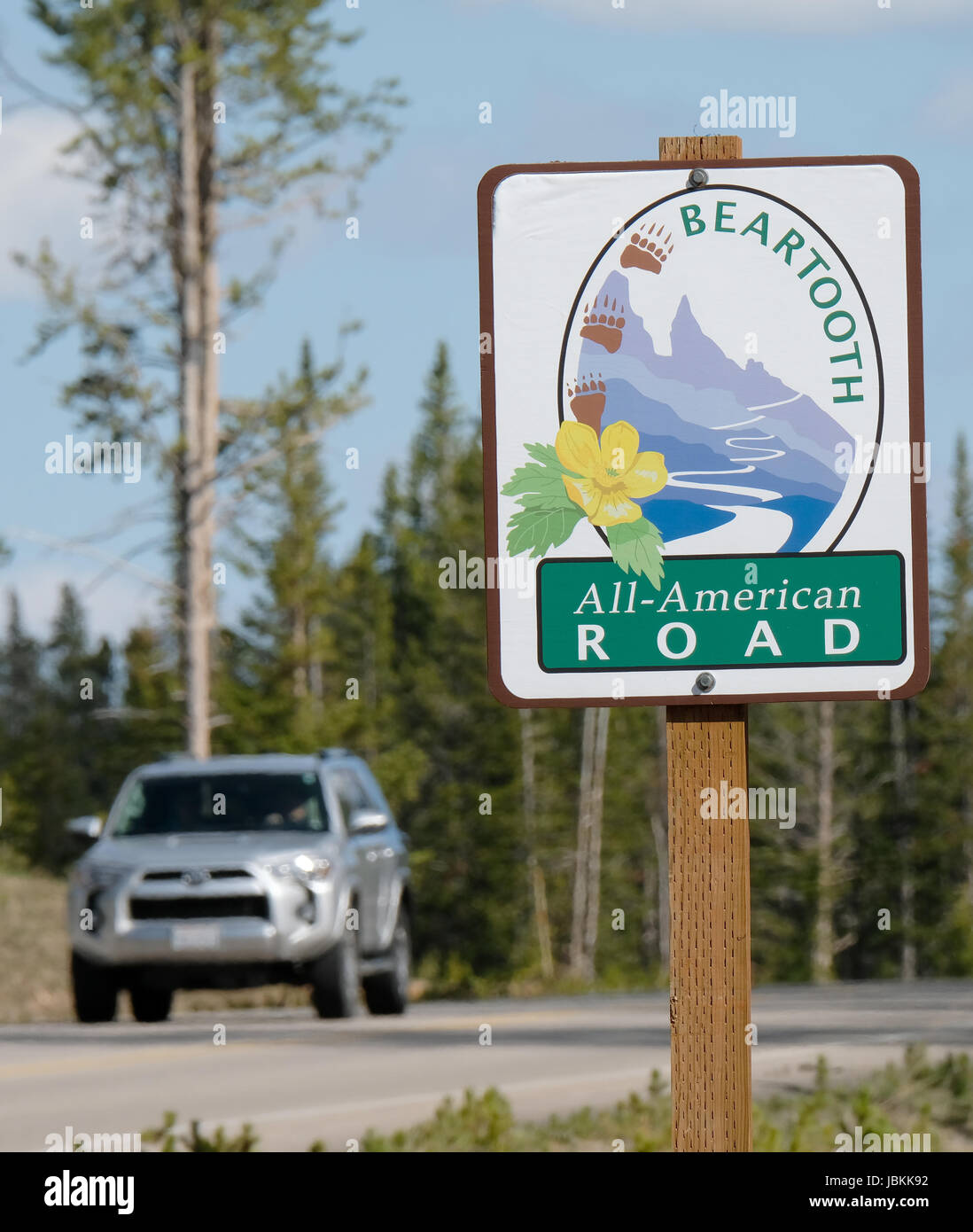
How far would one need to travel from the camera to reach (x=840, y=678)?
15.0ft

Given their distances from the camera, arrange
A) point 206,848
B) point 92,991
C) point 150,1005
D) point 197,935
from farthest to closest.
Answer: point 150,1005 < point 92,991 < point 206,848 < point 197,935

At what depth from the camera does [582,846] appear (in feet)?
254

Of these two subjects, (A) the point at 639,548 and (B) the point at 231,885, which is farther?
(B) the point at 231,885

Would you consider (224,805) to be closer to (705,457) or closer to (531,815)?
(705,457)

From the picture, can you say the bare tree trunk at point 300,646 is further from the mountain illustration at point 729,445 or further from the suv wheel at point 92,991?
the mountain illustration at point 729,445

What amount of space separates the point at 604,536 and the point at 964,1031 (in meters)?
10.8

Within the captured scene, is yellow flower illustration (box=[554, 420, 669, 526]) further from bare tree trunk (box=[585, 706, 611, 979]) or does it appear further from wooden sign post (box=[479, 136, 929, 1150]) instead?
bare tree trunk (box=[585, 706, 611, 979])

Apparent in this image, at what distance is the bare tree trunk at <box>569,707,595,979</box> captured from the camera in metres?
75.6

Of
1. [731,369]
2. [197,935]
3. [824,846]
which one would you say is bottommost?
[824,846]

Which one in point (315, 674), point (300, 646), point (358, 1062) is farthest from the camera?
point (315, 674)

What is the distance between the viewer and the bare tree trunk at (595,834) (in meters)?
76.8

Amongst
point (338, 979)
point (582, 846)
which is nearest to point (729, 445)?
point (338, 979)

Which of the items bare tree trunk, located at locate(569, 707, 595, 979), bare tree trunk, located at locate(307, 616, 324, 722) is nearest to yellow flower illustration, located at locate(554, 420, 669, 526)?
bare tree trunk, located at locate(307, 616, 324, 722)

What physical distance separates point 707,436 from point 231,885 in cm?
965
